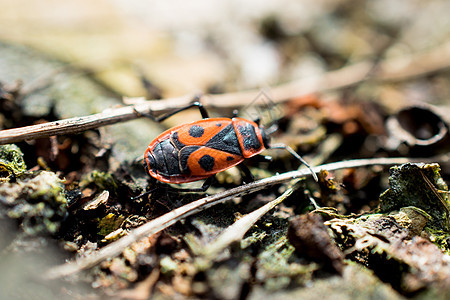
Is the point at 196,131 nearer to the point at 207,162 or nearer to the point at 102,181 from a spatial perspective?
the point at 207,162

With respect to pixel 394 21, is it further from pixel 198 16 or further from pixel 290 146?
pixel 290 146

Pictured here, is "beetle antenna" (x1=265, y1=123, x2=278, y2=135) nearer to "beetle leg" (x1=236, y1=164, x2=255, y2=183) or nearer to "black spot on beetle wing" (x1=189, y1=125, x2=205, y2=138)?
"beetle leg" (x1=236, y1=164, x2=255, y2=183)

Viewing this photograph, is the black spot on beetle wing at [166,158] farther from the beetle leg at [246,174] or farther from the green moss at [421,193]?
the green moss at [421,193]

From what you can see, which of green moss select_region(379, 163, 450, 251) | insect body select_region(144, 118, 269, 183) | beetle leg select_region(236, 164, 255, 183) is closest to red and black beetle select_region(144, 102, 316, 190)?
insect body select_region(144, 118, 269, 183)

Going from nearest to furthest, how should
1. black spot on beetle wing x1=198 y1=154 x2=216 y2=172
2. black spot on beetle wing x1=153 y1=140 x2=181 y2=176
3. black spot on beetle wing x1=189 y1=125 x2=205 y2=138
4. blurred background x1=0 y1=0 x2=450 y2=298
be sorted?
1. black spot on beetle wing x1=153 y1=140 x2=181 y2=176
2. black spot on beetle wing x1=198 y1=154 x2=216 y2=172
3. black spot on beetle wing x1=189 y1=125 x2=205 y2=138
4. blurred background x1=0 y1=0 x2=450 y2=298

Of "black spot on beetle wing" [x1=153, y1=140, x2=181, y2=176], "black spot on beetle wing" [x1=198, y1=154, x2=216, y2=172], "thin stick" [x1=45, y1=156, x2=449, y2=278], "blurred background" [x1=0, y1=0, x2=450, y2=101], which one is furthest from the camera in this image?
"blurred background" [x1=0, y1=0, x2=450, y2=101]

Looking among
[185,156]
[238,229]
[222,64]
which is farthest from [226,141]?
[222,64]

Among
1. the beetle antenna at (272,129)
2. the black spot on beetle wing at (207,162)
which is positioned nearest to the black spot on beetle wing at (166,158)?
the black spot on beetle wing at (207,162)

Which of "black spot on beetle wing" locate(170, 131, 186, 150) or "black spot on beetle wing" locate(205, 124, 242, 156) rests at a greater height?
"black spot on beetle wing" locate(170, 131, 186, 150)

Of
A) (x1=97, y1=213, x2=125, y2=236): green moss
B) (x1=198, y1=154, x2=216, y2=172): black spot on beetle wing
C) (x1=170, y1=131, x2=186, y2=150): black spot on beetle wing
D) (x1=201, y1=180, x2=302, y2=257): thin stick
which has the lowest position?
(x1=201, y1=180, x2=302, y2=257): thin stick
